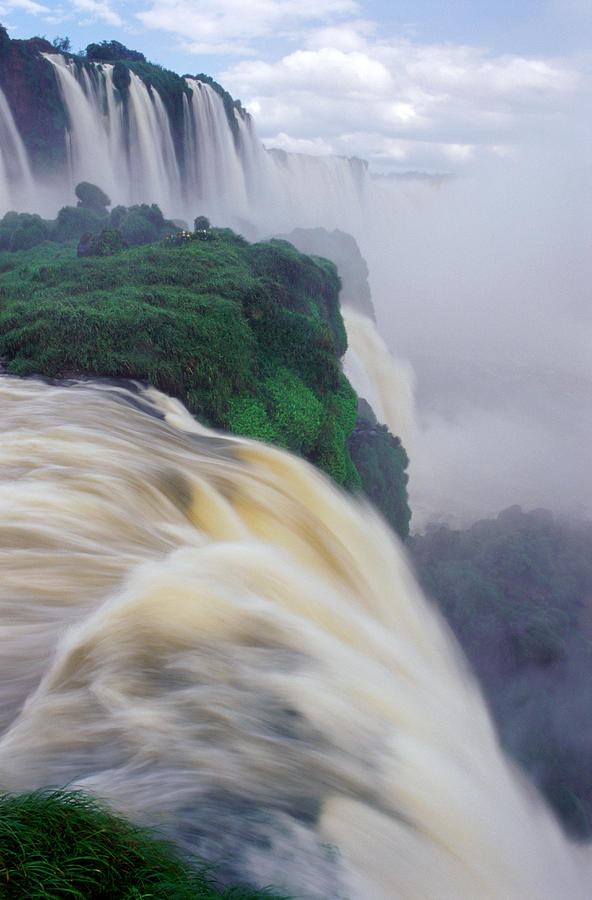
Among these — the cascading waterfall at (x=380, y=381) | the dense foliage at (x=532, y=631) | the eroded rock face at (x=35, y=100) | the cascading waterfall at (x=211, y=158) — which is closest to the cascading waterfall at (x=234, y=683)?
the dense foliage at (x=532, y=631)

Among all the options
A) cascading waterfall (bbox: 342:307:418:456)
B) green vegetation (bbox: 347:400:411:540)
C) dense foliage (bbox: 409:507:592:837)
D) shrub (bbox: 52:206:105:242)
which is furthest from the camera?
shrub (bbox: 52:206:105:242)

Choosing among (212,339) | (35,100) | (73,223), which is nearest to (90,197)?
(73,223)

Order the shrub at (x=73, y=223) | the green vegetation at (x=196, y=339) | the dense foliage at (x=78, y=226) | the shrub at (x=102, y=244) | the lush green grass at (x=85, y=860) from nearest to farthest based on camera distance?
the lush green grass at (x=85, y=860), the green vegetation at (x=196, y=339), the shrub at (x=102, y=244), the dense foliage at (x=78, y=226), the shrub at (x=73, y=223)

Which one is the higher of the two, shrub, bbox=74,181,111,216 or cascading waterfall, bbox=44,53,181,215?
cascading waterfall, bbox=44,53,181,215

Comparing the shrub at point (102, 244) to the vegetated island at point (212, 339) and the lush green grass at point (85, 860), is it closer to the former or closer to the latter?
the vegetated island at point (212, 339)

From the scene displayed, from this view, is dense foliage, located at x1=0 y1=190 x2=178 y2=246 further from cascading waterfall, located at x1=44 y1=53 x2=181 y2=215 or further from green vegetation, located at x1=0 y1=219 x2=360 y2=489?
cascading waterfall, located at x1=44 y1=53 x2=181 y2=215

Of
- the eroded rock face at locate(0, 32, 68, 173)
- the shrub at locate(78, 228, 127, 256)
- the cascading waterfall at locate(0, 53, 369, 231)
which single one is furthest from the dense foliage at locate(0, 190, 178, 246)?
the eroded rock face at locate(0, 32, 68, 173)
